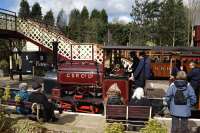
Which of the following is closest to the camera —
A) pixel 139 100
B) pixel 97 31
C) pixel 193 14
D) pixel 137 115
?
pixel 137 115

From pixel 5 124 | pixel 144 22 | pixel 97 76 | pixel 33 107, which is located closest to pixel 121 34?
pixel 144 22

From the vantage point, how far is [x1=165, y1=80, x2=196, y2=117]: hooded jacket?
8086 mm

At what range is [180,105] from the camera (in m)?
8.14

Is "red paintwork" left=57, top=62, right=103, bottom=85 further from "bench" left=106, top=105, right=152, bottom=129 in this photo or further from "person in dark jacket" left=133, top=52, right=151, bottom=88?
"bench" left=106, top=105, right=152, bottom=129

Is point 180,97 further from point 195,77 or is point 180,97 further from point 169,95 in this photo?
point 195,77

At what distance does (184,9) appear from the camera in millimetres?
50938

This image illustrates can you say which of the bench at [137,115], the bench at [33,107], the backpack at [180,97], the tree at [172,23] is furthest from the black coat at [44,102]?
the tree at [172,23]

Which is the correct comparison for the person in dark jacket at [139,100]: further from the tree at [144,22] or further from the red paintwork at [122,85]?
the tree at [144,22]

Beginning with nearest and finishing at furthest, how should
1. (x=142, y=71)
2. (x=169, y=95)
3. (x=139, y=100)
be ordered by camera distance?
(x=169, y=95)
(x=139, y=100)
(x=142, y=71)

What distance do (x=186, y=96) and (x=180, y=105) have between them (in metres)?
0.21

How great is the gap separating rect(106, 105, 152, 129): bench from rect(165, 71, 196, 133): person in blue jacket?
1.41 m

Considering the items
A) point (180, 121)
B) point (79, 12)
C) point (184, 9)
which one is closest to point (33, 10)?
point (79, 12)

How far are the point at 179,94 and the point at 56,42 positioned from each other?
45.6 ft

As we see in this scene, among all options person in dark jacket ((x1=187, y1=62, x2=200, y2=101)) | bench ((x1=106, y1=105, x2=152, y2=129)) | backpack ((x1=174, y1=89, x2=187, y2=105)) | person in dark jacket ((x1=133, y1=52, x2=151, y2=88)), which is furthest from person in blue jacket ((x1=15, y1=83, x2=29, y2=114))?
person in dark jacket ((x1=187, y1=62, x2=200, y2=101))
